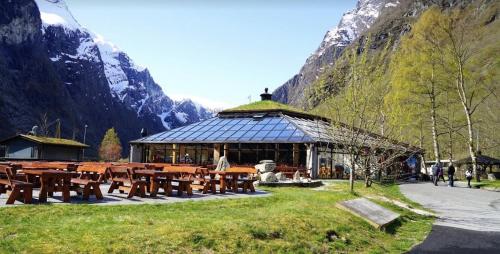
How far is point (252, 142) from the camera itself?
3019 cm

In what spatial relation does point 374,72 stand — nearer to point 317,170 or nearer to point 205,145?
point 317,170

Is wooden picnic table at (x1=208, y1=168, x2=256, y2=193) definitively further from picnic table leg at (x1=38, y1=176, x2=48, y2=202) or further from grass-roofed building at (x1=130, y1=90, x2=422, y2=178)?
grass-roofed building at (x1=130, y1=90, x2=422, y2=178)

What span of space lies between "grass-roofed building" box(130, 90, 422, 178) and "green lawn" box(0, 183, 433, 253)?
15208 mm

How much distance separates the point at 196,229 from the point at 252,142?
71.4 ft

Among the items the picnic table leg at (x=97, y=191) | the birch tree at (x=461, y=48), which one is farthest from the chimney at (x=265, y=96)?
the picnic table leg at (x=97, y=191)

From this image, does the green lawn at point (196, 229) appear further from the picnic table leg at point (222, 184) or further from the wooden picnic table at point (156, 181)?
the picnic table leg at point (222, 184)

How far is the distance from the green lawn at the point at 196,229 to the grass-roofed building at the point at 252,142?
15208 millimetres

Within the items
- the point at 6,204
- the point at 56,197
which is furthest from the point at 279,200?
the point at 6,204

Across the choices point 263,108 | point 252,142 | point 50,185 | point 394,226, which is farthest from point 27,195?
point 263,108

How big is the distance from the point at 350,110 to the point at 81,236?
12.1 m

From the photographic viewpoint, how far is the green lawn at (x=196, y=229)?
24.0 ft

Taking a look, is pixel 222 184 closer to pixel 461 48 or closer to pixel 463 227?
pixel 463 227

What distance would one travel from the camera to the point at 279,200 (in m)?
14.3

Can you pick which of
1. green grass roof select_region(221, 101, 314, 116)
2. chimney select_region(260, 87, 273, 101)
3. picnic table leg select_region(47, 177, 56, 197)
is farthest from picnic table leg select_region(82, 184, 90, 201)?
chimney select_region(260, 87, 273, 101)
